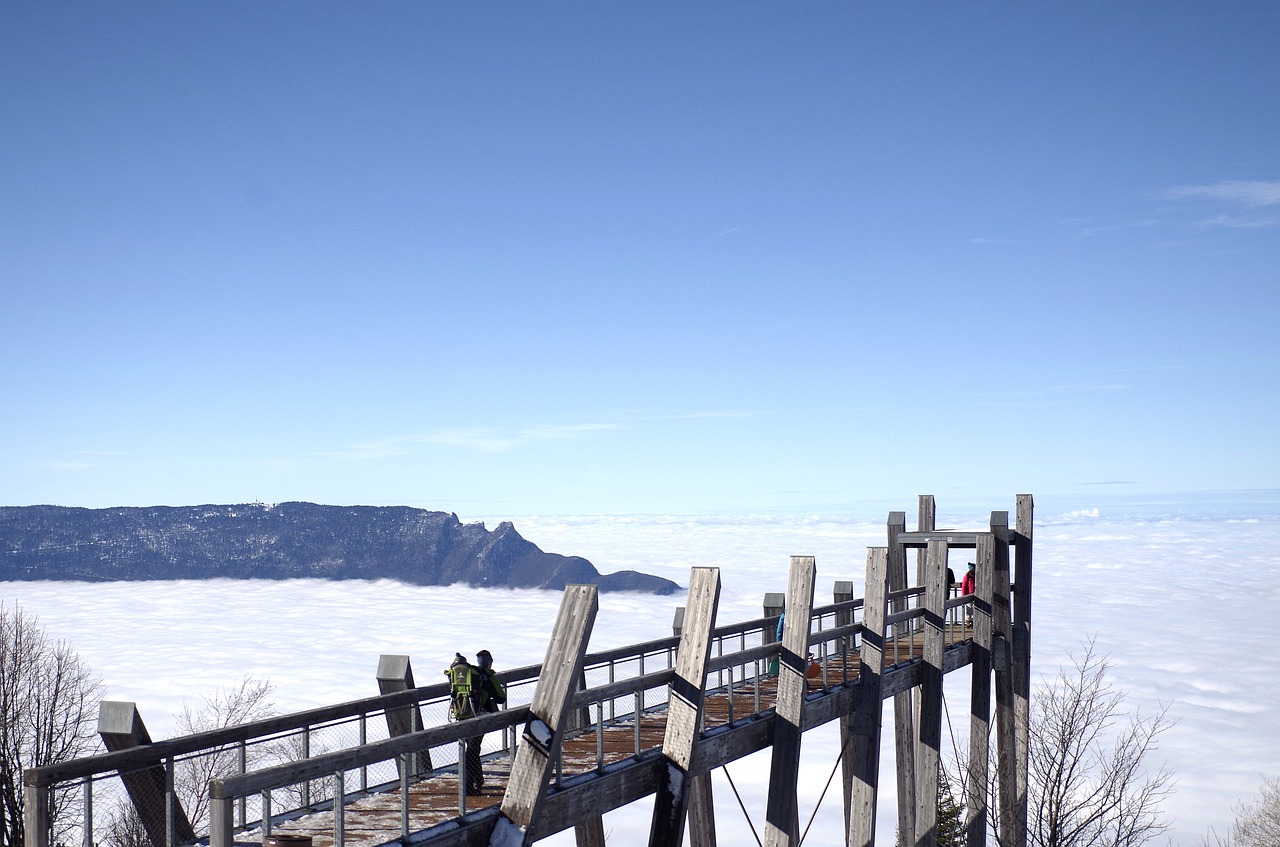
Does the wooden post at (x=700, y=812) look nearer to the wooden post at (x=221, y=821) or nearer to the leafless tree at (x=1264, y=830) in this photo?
the wooden post at (x=221, y=821)

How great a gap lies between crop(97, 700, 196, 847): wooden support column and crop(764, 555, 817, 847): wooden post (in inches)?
255

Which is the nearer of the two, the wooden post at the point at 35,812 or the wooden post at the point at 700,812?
the wooden post at the point at 35,812

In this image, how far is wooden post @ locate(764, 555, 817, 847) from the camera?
12.8 m

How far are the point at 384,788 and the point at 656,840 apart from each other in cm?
286

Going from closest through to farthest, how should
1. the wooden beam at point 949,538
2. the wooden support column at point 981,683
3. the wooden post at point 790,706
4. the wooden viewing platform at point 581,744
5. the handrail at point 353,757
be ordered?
the handrail at point 353,757 < the wooden viewing platform at point 581,744 < the wooden post at point 790,706 < the wooden support column at point 981,683 < the wooden beam at point 949,538

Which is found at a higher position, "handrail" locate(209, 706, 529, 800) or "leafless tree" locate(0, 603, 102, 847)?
"handrail" locate(209, 706, 529, 800)

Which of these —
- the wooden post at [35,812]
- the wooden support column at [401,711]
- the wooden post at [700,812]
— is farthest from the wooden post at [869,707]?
the wooden post at [35,812]

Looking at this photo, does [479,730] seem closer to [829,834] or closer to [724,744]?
[724,744]

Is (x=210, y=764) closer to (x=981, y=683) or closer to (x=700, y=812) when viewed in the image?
(x=700, y=812)

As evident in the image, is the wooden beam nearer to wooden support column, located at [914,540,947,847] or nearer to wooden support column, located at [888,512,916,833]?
wooden support column, located at [888,512,916,833]

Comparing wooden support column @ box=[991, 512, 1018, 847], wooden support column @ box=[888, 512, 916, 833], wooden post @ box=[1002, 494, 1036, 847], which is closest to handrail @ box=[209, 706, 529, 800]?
wooden support column @ box=[888, 512, 916, 833]

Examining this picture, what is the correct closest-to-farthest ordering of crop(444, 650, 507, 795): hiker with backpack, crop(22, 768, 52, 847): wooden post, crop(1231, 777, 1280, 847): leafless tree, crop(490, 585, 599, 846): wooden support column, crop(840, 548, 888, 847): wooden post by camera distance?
crop(22, 768, 52, 847): wooden post → crop(490, 585, 599, 846): wooden support column → crop(444, 650, 507, 795): hiker with backpack → crop(840, 548, 888, 847): wooden post → crop(1231, 777, 1280, 847): leafless tree

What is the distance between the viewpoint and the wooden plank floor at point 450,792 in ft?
30.9

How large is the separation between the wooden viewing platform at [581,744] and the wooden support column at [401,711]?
0.02 metres
